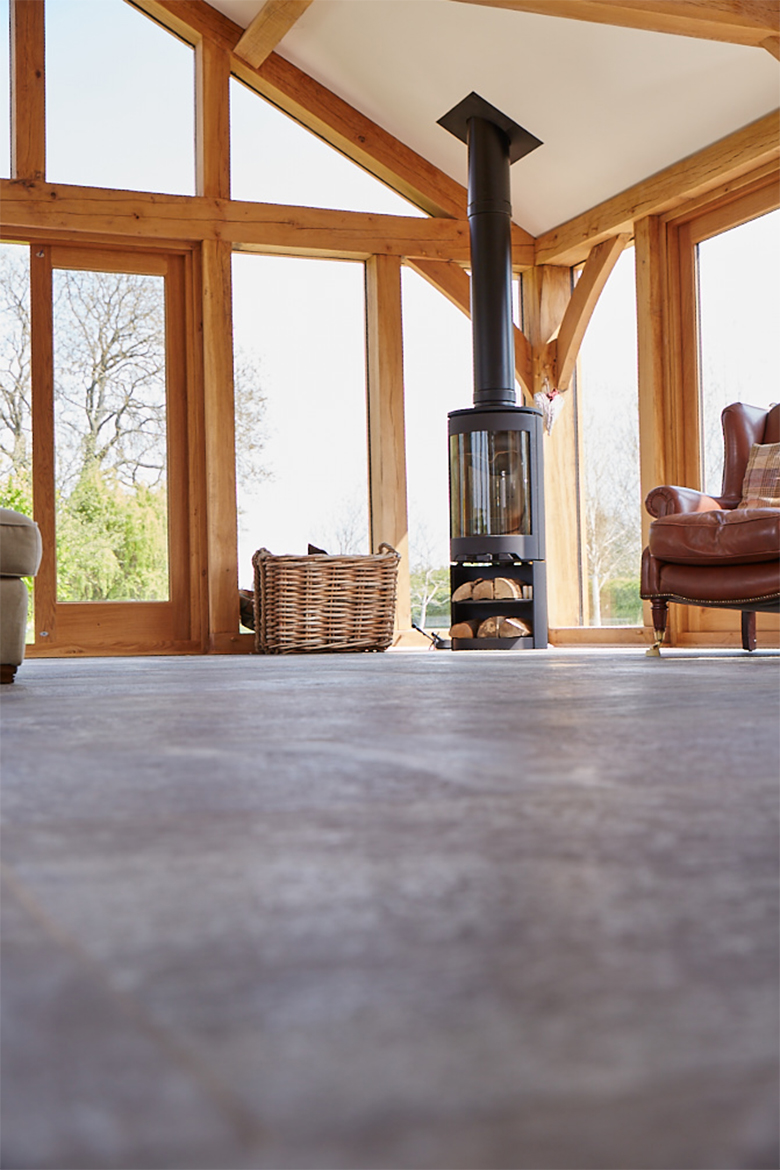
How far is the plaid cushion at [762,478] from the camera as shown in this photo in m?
4.53

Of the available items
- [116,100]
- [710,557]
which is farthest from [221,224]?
[710,557]

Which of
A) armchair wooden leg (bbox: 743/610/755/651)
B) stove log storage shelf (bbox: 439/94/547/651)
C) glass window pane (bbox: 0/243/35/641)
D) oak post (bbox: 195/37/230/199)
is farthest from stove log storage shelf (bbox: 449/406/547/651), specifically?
glass window pane (bbox: 0/243/35/641)

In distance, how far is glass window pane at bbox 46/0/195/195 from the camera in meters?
6.05

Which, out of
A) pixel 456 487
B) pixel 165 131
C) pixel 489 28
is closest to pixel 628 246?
pixel 489 28

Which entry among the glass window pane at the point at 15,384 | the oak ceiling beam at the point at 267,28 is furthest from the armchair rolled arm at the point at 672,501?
the glass window pane at the point at 15,384

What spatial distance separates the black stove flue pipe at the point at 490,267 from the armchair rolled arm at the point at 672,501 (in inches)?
55.1

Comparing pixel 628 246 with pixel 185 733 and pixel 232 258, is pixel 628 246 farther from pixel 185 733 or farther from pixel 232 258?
pixel 185 733

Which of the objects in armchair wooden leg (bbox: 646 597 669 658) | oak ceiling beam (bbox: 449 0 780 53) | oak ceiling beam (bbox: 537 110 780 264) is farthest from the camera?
oak ceiling beam (bbox: 537 110 780 264)

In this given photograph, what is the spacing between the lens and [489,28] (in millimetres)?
5387

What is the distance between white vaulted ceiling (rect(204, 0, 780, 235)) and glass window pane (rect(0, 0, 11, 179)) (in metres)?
→ 1.11

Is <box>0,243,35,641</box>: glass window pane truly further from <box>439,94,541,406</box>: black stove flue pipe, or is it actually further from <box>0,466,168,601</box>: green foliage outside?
<box>439,94,541,406</box>: black stove flue pipe

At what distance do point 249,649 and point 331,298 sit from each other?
2.05 meters

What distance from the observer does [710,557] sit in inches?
159

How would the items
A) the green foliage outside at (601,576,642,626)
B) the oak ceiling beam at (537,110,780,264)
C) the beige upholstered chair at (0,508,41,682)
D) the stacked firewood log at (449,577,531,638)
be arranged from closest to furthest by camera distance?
1. the beige upholstered chair at (0,508,41,682)
2. the oak ceiling beam at (537,110,780,264)
3. the stacked firewood log at (449,577,531,638)
4. the green foliage outside at (601,576,642,626)
